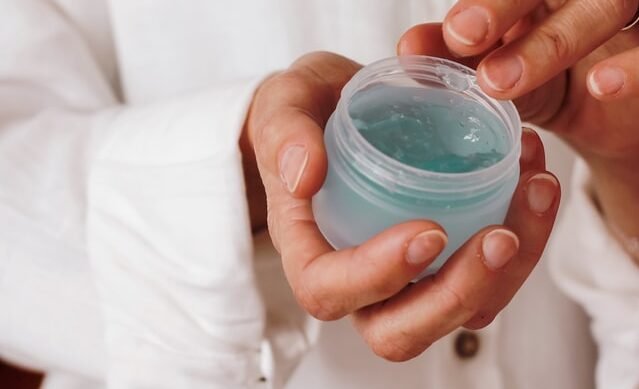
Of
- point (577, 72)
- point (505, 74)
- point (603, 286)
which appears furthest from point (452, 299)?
point (603, 286)

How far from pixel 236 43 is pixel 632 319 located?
40 cm

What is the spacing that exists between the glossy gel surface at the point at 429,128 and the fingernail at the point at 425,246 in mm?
47

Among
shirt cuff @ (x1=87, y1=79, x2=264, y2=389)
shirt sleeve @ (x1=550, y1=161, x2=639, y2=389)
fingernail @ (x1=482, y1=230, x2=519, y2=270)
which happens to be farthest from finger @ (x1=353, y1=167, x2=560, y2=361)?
shirt sleeve @ (x1=550, y1=161, x2=639, y2=389)

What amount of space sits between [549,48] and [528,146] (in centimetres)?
7

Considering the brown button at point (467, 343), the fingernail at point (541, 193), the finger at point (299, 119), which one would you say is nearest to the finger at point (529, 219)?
the fingernail at point (541, 193)

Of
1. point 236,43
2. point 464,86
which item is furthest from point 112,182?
point 464,86

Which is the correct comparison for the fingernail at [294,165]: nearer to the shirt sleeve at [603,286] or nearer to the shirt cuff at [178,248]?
the shirt cuff at [178,248]

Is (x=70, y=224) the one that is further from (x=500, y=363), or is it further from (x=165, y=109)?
(x=500, y=363)

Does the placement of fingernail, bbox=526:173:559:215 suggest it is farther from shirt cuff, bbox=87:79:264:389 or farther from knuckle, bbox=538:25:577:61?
shirt cuff, bbox=87:79:264:389

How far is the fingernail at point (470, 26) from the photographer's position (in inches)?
14.8

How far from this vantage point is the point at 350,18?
0.63 m

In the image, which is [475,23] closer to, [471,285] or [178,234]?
[471,285]

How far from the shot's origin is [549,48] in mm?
394

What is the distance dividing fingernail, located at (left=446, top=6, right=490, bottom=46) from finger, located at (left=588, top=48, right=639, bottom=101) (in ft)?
0.21
